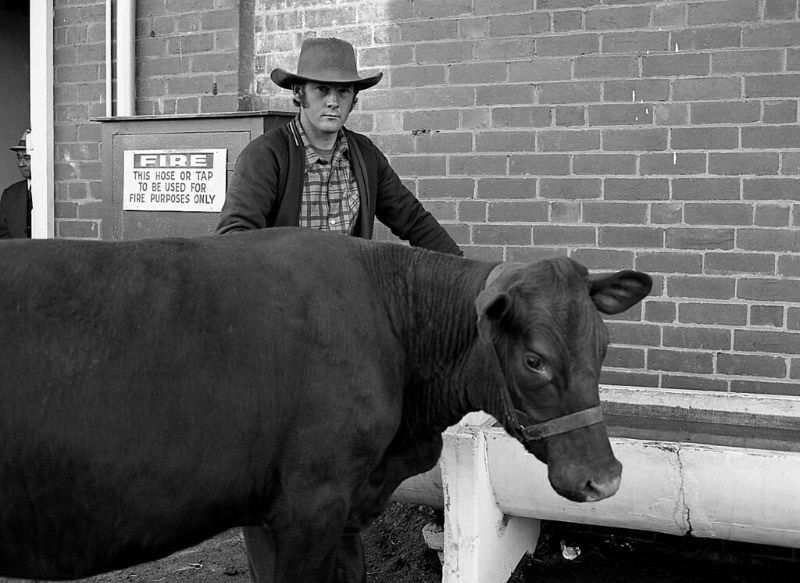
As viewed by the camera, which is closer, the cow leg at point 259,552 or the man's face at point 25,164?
the cow leg at point 259,552

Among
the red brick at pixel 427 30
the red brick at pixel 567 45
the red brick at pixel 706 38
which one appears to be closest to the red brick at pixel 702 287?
the red brick at pixel 706 38

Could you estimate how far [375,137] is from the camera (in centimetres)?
545

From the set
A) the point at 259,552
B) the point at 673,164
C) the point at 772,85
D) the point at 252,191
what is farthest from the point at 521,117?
the point at 259,552

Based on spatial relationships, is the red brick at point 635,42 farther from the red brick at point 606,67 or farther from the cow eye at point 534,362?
the cow eye at point 534,362

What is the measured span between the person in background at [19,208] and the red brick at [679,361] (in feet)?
13.6

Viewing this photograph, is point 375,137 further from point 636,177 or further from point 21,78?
point 21,78

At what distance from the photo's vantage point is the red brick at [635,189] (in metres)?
4.80

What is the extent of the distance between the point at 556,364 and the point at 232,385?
821mm

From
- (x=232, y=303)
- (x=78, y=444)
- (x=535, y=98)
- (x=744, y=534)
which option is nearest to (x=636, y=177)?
(x=535, y=98)

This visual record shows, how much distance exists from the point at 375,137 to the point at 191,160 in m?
0.96

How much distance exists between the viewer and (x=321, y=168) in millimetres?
3795

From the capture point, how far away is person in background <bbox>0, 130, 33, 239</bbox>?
22.4 ft

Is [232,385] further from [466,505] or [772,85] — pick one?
[772,85]

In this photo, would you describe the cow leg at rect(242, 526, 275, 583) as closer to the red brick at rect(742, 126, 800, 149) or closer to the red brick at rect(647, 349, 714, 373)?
the red brick at rect(647, 349, 714, 373)
